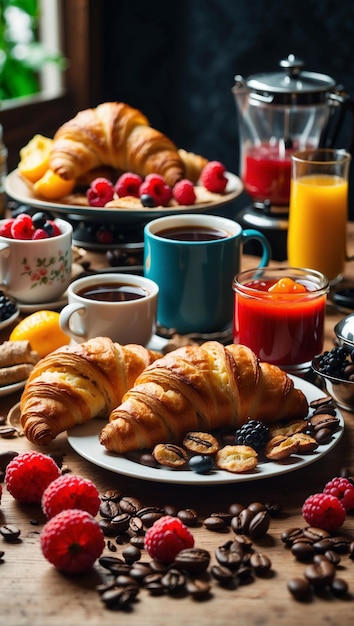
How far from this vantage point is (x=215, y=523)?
96 centimetres

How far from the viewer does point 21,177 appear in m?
1.99

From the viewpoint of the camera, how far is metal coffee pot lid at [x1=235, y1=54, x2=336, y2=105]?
1950 mm


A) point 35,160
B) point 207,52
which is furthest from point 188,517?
point 207,52

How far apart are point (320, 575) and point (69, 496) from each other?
280mm

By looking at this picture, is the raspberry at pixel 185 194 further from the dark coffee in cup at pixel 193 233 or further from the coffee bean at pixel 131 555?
the coffee bean at pixel 131 555

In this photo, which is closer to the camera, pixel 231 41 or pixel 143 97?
pixel 231 41

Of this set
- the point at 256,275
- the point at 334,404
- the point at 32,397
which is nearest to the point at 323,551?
the point at 334,404

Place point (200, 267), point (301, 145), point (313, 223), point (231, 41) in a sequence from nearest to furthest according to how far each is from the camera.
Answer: point (200, 267) → point (313, 223) → point (301, 145) → point (231, 41)

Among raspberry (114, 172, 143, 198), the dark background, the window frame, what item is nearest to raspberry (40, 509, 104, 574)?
raspberry (114, 172, 143, 198)

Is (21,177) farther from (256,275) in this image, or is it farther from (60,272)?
(256,275)

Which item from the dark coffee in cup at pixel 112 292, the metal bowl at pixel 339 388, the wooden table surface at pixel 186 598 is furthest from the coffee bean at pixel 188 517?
the dark coffee in cup at pixel 112 292

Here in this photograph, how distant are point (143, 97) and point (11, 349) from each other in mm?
2470

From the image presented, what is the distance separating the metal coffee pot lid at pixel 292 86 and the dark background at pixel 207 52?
47.7 inches

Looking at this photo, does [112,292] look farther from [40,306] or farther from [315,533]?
[315,533]
